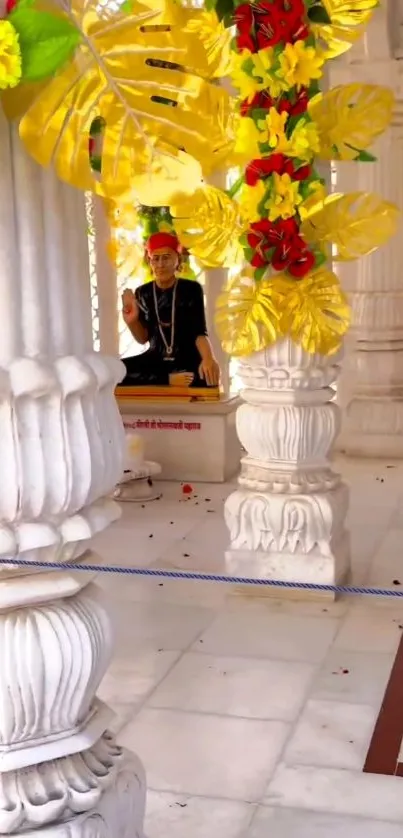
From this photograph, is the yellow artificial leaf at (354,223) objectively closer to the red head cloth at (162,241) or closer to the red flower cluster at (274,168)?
the red flower cluster at (274,168)

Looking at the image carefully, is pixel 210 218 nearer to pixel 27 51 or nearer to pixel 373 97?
pixel 373 97

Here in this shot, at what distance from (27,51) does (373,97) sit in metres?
2.47

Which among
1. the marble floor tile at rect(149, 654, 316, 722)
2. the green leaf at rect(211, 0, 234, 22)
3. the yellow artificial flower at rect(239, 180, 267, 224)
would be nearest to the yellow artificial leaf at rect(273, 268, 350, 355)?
the yellow artificial flower at rect(239, 180, 267, 224)

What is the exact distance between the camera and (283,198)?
3.48 m

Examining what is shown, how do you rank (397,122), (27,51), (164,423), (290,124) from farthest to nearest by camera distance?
(397,122) < (164,423) < (290,124) < (27,51)

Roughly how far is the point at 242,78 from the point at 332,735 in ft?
6.95

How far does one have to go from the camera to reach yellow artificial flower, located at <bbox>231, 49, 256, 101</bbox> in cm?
340

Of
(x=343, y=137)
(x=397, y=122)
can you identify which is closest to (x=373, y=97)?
(x=343, y=137)

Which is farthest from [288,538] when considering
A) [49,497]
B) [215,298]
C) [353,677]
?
[215,298]

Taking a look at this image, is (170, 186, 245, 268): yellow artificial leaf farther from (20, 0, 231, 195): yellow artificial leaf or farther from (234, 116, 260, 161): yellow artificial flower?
(20, 0, 231, 195): yellow artificial leaf

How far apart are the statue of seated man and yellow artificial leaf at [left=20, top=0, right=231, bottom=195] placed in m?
4.75

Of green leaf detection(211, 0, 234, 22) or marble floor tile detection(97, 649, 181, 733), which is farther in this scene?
green leaf detection(211, 0, 234, 22)

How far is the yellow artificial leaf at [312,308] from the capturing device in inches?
142

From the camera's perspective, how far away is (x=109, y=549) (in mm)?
4680
